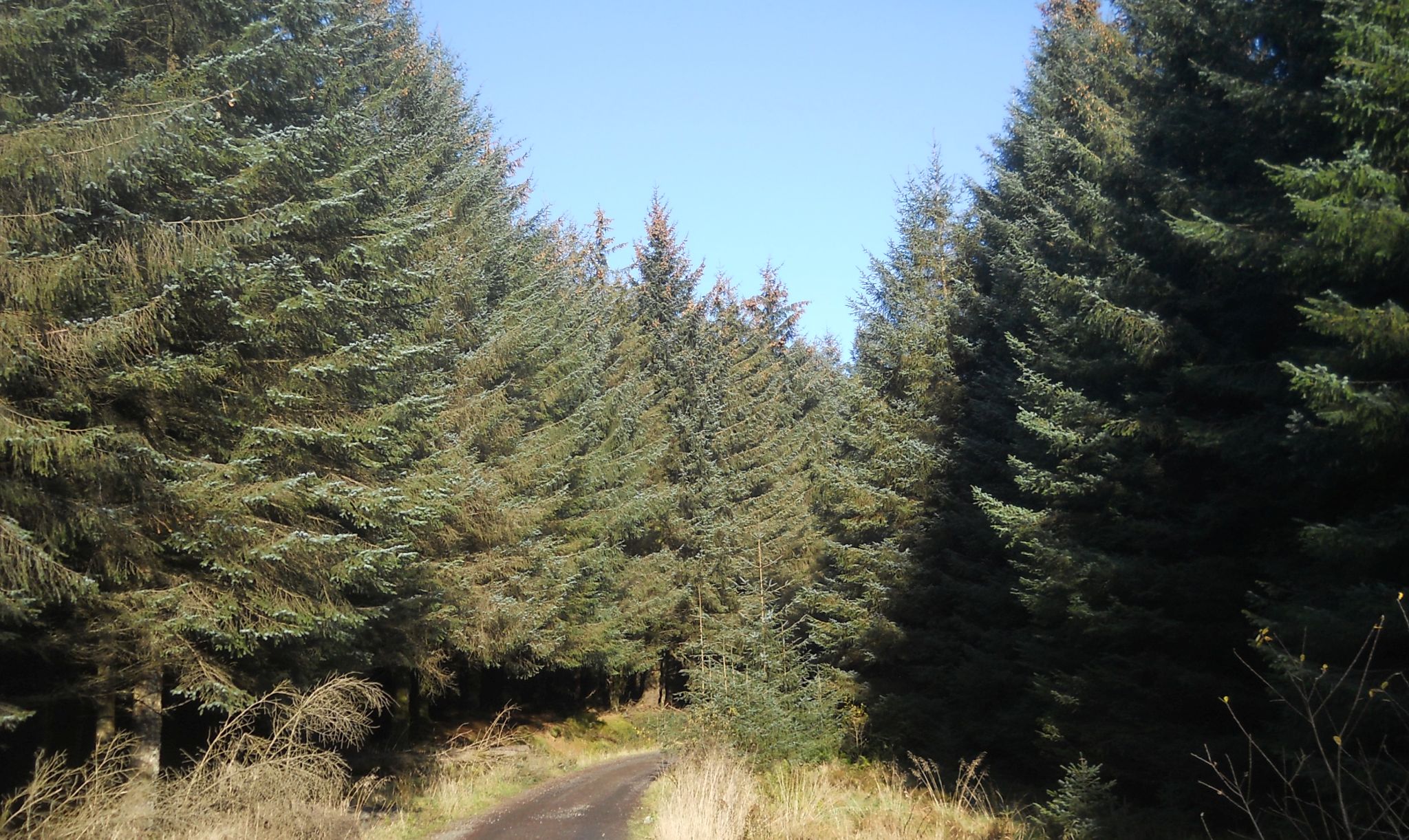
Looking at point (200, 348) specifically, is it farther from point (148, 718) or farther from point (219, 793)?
point (219, 793)

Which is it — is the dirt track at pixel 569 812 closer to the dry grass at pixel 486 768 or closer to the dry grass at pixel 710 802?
the dry grass at pixel 486 768

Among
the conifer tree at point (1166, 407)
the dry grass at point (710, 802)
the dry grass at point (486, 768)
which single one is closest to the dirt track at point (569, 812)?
the dry grass at point (486, 768)

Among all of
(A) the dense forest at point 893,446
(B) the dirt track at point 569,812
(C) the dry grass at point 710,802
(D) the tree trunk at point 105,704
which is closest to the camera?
(A) the dense forest at point 893,446

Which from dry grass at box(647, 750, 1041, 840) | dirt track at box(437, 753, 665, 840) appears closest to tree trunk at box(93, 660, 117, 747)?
dirt track at box(437, 753, 665, 840)

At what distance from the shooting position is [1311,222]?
24.3 ft

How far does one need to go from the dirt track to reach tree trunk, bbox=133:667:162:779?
3.96 meters

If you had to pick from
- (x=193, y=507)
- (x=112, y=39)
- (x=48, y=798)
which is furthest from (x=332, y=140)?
(x=48, y=798)

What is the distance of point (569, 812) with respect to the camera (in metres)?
14.5

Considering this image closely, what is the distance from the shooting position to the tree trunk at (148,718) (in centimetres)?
1016

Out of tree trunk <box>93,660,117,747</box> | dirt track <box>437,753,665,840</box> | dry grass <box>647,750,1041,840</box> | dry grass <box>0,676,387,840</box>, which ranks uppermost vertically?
tree trunk <box>93,660,117,747</box>

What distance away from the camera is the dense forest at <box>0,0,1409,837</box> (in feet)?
24.8

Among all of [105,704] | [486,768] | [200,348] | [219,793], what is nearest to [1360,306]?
[219,793]

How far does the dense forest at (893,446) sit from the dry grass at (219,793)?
2.81ft

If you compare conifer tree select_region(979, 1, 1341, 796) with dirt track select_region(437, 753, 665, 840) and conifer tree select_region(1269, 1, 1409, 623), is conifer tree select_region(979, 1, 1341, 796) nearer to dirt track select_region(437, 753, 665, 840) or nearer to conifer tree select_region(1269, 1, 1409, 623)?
conifer tree select_region(1269, 1, 1409, 623)
